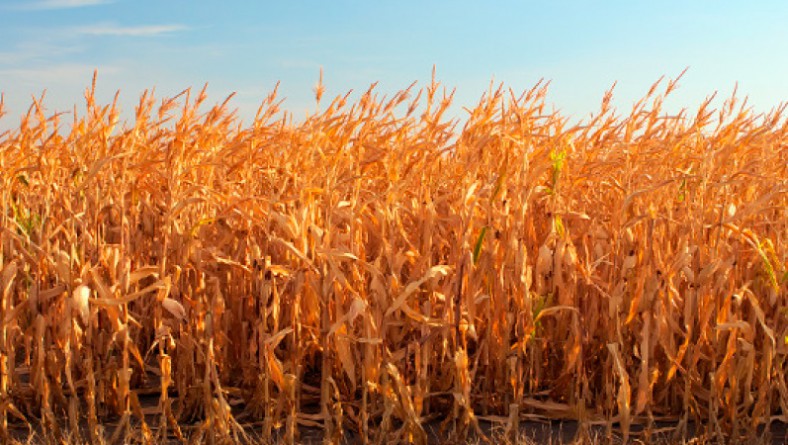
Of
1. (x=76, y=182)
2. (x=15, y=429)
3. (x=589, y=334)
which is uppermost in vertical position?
(x=76, y=182)

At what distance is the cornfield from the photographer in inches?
108

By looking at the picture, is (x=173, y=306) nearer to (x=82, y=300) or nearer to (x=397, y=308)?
(x=82, y=300)

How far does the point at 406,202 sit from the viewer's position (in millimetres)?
3262

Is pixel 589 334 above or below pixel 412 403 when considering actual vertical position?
above

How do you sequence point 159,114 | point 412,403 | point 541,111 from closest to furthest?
1. point 412,403
2. point 159,114
3. point 541,111

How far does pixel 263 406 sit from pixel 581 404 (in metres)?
1.08

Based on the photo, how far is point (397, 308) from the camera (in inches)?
106

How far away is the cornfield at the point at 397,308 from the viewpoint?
8.98 feet

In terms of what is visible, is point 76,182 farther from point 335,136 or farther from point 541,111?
point 541,111

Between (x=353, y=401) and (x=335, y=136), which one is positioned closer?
(x=353, y=401)

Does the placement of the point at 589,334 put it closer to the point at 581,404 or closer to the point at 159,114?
the point at 581,404

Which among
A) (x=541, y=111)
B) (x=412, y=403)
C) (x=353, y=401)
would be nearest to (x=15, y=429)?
(x=353, y=401)

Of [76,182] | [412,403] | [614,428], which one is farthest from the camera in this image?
[76,182]

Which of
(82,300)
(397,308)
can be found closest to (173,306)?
(82,300)
